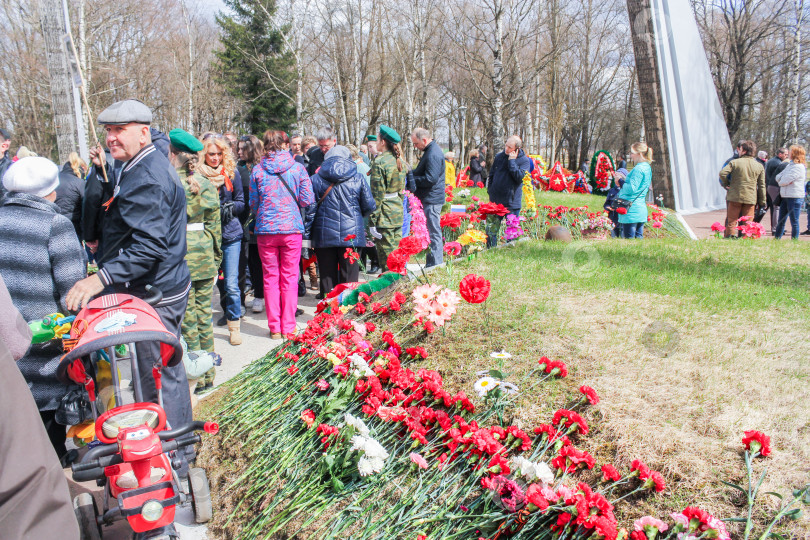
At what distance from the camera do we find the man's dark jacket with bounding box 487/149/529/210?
8034 mm

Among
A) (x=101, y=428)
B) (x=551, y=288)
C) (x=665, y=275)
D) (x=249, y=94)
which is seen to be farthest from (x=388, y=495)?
(x=249, y=94)

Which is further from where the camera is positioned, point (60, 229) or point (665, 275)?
point (665, 275)

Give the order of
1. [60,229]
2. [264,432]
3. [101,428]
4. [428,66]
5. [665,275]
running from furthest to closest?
1. [428,66]
2. [665,275]
3. [264,432]
4. [60,229]
5. [101,428]

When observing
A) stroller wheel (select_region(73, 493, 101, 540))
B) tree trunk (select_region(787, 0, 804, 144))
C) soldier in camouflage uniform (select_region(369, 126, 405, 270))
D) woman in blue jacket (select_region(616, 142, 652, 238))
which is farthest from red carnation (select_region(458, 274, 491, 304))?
tree trunk (select_region(787, 0, 804, 144))

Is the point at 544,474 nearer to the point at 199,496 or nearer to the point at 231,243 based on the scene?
the point at 199,496

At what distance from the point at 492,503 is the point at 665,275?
10.8 feet

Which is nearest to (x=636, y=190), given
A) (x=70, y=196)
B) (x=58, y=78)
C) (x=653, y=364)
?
(x=653, y=364)

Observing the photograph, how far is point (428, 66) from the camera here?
36.8m

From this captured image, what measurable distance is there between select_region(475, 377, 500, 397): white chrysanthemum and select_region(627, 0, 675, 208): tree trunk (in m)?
12.5

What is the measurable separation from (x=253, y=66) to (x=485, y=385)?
103ft

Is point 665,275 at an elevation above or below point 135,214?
below

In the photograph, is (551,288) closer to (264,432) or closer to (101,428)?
(264,432)

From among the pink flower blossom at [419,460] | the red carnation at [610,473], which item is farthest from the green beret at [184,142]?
the red carnation at [610,473]

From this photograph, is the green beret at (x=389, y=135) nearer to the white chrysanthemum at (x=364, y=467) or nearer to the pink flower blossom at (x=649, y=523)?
the white chrysanthemum at (x=364, y=467)
